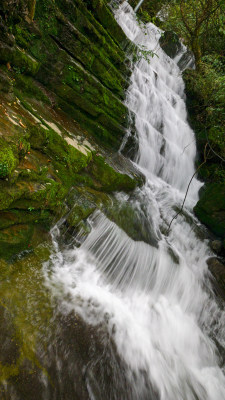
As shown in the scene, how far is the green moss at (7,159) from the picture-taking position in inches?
117

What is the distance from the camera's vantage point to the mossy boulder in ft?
23.9

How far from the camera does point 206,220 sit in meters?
7.75

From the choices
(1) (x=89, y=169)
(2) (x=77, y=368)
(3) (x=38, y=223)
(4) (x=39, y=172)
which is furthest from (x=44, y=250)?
(1) (x=89, y=169)

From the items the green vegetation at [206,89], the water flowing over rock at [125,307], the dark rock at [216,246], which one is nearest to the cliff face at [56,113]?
the water flowing over rock at [125,307]

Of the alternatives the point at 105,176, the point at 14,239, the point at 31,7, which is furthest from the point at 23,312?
the point at 31,7

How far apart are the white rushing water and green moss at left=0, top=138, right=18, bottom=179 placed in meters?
1.71

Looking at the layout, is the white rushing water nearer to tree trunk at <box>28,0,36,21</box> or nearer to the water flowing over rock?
the water flowing over rock

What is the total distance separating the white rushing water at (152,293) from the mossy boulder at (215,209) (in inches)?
21.1

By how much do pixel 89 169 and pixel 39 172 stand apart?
183 cm

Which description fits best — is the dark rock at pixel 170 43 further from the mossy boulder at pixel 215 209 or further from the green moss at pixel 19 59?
the green moss at pixel 19 59

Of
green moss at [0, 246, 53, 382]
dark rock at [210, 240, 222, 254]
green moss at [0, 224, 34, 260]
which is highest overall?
dark rock at [210, 240, 222, 254]

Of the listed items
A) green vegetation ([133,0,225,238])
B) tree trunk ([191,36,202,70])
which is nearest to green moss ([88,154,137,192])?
green vegetation ([133,0,225,238])

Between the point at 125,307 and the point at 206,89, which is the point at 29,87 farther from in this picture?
the point at 206,89

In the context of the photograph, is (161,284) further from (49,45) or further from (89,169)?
(49,45)
